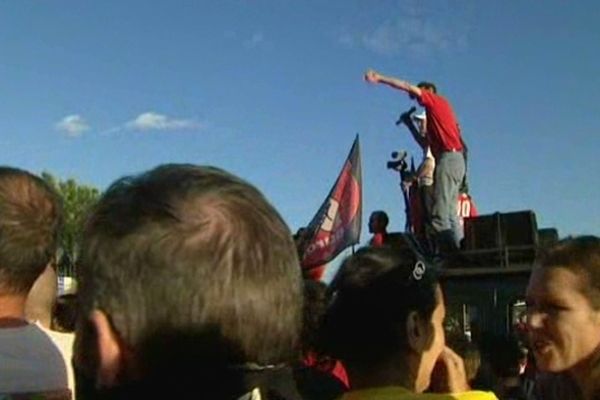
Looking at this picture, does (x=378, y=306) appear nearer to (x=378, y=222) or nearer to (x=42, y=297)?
(x=42, y=297)

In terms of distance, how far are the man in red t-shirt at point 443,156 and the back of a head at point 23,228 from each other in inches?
228

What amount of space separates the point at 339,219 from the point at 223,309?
24.4 feet

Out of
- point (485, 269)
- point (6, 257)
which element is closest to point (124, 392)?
point (6, 257)

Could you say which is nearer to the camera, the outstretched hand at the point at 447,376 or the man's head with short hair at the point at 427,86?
the outstretched hand at the point at 447,376

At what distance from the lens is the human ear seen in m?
1.13

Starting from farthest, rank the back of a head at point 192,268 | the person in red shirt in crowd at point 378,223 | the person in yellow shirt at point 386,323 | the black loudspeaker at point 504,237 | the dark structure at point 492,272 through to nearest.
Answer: the person in red shirt in crowd at point 378,223 → the black loudspeaker at point 504,237 → the dark structure at point 492,272 → the person in yellow shirt at point 386,323 → the back of a head at point 192,268

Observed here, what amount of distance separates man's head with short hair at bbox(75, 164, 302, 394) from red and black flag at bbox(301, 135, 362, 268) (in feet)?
20.7

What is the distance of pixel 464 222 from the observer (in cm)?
792

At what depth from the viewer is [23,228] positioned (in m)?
1.90

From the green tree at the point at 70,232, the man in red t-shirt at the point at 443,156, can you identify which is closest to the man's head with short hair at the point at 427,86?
the man in red t-shirt at the point at 443,156

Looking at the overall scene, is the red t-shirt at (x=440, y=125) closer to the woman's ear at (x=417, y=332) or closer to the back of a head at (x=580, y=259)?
the back of a head at (x=580, y=259)

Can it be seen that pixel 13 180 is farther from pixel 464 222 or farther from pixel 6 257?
pixel 464 222

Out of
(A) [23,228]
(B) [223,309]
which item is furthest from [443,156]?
(B) [223,309]

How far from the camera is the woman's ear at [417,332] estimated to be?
7.72 feet
